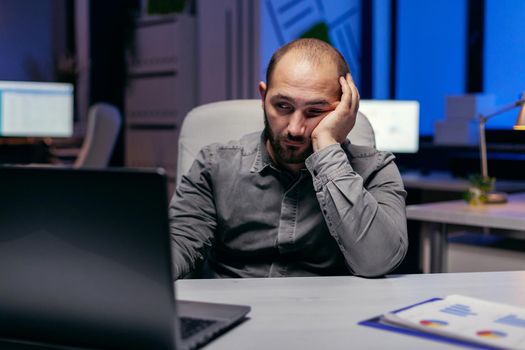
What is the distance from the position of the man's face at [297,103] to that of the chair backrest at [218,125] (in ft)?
1.24

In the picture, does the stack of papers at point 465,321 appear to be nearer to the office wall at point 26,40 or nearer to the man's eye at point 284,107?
the man's eye at point 284,107

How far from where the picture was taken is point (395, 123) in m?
4.17

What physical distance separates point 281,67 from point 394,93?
3.60 metres

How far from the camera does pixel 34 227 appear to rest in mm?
833

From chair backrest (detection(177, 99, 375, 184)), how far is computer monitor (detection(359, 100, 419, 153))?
2301 millimetres

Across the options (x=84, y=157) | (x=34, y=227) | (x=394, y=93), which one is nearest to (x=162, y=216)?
(x=34, y=227)

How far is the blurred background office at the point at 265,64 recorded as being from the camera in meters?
4.15

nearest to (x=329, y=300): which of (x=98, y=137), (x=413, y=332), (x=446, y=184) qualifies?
(x=413, y=332)

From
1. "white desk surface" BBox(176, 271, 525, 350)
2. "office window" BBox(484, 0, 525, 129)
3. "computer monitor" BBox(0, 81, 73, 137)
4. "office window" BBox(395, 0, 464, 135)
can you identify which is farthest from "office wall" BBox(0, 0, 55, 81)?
"white desk surface" BBox(176, 271, 525, 350)

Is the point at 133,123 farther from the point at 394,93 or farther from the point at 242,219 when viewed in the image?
the point at 242,219

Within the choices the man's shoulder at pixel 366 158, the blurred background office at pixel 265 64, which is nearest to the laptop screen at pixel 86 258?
the man's shoulder at pixel 366 158

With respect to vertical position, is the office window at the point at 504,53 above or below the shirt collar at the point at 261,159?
above

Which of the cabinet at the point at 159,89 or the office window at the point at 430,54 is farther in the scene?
the cabinet at the point at 159,89

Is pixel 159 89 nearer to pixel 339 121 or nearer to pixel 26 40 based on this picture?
pixel 26 40
